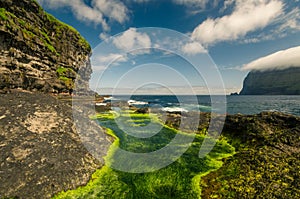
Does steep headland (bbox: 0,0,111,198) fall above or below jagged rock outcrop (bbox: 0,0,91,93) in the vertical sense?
below

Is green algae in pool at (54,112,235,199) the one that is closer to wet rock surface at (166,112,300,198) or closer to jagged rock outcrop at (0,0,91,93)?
wet rock surface at (166,112,300,198)

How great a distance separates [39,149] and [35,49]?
41217 mm

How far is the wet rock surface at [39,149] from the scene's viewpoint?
6.99 m

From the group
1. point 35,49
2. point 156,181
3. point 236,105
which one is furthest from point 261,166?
point 236,105

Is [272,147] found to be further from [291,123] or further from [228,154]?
[291,123]

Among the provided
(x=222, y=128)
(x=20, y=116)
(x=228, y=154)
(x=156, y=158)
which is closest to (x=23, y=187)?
(x=20, y=116)

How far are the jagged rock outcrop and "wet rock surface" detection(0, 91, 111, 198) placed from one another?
8487 millimetres

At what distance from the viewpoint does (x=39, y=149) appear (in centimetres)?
871

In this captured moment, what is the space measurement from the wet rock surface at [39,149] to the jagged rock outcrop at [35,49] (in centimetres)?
849

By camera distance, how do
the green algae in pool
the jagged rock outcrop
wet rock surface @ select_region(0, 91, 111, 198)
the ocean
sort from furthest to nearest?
the ocean < the jagged rock outcrop < the green algae in pool < wet rock surface @ select_region(0, 91, 111, 198)

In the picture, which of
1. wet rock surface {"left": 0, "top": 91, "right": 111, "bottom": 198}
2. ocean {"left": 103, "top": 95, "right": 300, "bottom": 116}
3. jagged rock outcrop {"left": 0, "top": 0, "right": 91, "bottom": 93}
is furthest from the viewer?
ocean {"left": 103, "top": 95, "right": 300, "bottom": 116}

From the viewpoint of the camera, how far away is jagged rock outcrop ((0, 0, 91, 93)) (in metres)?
31.0

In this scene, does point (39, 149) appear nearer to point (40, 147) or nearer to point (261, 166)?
point (40, 147)

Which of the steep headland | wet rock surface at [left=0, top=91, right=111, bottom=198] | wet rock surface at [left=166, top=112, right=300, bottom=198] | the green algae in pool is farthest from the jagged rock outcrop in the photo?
wet rock surface at [left=166, top=112, right=300, bottom=198]
